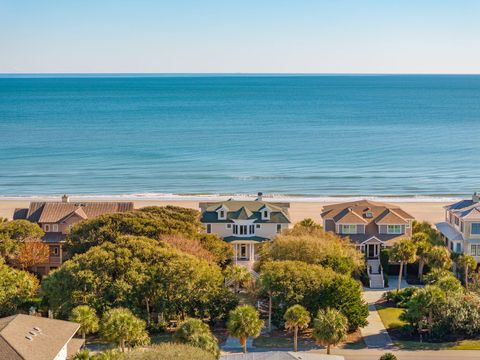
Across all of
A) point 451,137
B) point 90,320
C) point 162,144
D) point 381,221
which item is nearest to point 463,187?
point 381,221

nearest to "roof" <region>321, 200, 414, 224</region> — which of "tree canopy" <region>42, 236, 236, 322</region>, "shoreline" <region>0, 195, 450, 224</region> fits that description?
"shoreline" <region>0, 195, 450, 224</region>

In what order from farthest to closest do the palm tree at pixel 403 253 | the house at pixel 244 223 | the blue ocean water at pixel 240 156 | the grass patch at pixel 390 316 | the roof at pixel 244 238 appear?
1. the blue ocean water at pixel 240 156
2. the house at pixel 244 223
3. the roof at pixel 244 238
4. the palm tree at pixel 403 253
5. the grass patch at pixel 390 316

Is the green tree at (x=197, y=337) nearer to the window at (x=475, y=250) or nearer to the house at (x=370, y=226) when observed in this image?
the house at (x=370, y=226)

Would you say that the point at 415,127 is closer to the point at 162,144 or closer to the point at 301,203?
the point at 162,144

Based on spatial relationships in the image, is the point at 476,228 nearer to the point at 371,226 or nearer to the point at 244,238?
the point at 371,226

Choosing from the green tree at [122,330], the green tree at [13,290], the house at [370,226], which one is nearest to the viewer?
the green tree at [122,330]

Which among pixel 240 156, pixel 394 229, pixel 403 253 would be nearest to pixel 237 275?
pixel 403 253

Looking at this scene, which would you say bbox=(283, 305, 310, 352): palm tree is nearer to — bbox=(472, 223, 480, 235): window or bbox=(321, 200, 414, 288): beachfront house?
bbox=(321, 200, 414, 288): beachfront house

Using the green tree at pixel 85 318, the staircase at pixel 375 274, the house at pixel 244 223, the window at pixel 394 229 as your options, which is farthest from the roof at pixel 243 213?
the green tree at pixel 85 318
